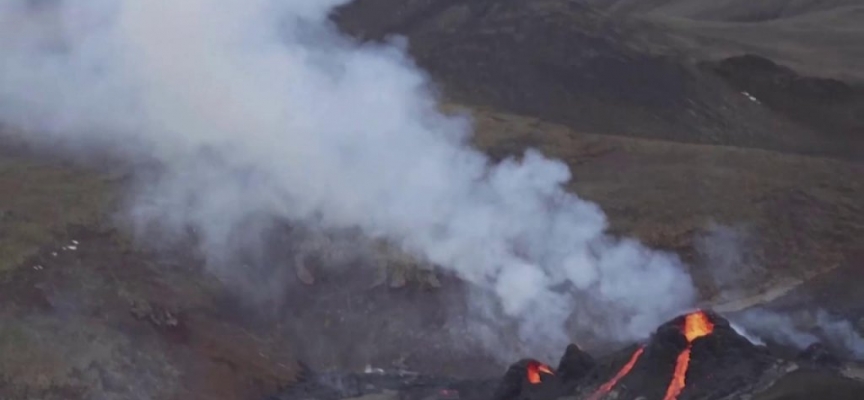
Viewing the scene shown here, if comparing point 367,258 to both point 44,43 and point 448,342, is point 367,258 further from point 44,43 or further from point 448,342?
point 44,43

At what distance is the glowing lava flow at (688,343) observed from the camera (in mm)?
20312

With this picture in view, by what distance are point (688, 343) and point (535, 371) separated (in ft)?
10.3

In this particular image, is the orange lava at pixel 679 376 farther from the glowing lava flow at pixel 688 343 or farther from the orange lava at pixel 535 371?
the orange lava at pixel 535 371

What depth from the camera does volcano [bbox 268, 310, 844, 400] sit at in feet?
66.6

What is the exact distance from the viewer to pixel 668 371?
20656 millimetres

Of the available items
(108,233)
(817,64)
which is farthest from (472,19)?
(108,233)

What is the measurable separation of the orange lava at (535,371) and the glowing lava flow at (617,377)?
64.9 inches

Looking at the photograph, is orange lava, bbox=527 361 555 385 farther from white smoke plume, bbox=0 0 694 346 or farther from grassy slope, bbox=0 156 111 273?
grassy slope, bbox=0 156 111 273

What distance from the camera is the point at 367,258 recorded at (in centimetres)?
3062

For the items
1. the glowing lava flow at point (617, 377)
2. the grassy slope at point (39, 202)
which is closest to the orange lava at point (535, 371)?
the glowing lava flow at point (617, 377)

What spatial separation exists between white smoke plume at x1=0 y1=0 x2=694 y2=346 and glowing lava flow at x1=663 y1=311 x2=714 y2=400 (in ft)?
18.2

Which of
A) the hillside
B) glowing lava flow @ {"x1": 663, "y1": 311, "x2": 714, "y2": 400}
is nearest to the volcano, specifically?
glowing lava flow @ {"x1": 663, "y1": 311, "x2": 714, "y2": 400}

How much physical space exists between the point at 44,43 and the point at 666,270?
2330 centimetres

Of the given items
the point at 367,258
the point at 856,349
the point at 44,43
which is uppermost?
the point at 44,43
